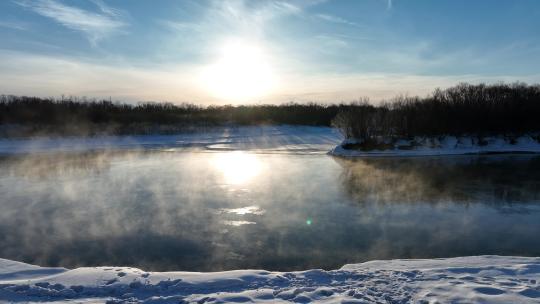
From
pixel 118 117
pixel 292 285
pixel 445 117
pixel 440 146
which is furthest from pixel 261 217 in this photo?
pixel 118 117

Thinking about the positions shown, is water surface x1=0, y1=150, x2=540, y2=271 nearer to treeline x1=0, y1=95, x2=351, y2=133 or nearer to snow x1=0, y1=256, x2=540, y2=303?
snow x1=0, y1=256, x2=540, y2=303

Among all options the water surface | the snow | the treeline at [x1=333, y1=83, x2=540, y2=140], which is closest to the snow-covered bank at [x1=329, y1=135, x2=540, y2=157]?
the treeline at [x1=333, y1=83, x2=540, y2=140]

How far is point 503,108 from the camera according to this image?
3975 centimetres

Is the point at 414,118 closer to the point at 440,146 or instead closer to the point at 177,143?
the point at 440,146

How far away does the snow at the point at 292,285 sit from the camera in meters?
5.59

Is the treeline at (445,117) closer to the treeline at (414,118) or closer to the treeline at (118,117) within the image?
the treeline at (414,118)

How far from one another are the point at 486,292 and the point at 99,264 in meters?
6.51

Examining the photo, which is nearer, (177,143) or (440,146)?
(440,146)

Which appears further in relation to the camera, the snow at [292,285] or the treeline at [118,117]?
the treeline at [118,117]

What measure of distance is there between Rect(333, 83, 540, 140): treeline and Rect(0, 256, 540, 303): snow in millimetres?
28712

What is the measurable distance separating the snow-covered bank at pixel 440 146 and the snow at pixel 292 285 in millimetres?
25046

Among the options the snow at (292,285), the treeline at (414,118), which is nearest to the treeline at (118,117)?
the treeline at (414,118)

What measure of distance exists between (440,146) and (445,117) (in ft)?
15.9

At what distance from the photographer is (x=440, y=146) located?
113 feet
